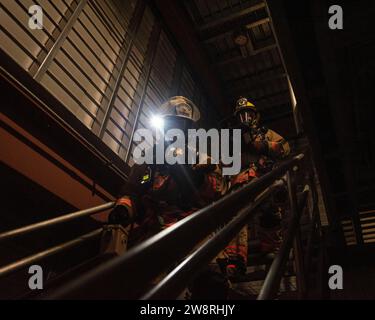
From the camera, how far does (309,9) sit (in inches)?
121

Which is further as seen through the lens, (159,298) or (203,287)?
(203,287)

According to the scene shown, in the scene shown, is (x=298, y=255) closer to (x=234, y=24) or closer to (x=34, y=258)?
(x=34, y=258)

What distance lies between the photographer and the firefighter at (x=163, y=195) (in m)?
3.43

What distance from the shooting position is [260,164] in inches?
187

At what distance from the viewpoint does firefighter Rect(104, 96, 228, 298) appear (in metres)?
3.43

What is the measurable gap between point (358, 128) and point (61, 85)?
12.9 feet

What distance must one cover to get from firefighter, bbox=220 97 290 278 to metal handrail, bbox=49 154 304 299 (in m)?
2.33

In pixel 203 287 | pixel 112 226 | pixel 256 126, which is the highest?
pixel 256 126

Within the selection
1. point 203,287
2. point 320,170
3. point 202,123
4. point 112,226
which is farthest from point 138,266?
point 202,123

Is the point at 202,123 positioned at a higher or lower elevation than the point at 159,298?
higher
